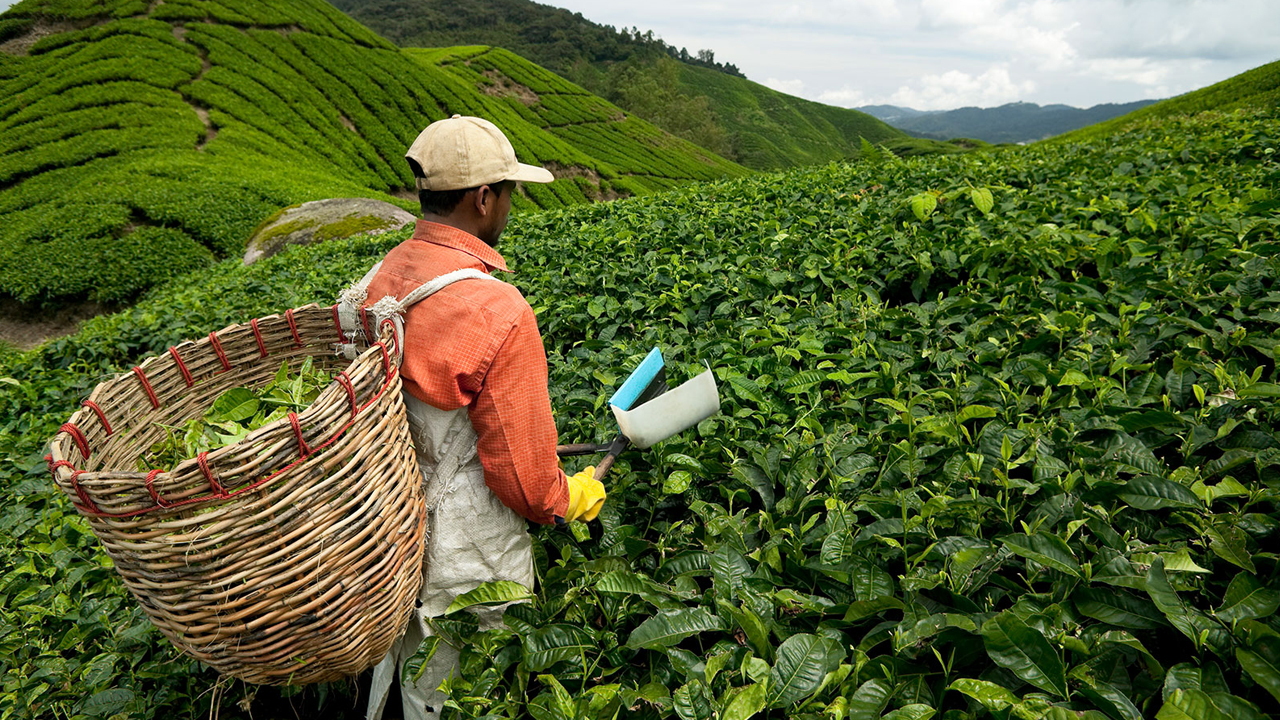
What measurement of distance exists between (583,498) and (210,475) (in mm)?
972

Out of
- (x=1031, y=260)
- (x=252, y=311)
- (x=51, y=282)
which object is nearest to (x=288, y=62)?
(x=51, y=282)

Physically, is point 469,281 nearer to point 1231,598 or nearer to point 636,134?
point 1231,598

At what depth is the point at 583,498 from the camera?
1929 mm

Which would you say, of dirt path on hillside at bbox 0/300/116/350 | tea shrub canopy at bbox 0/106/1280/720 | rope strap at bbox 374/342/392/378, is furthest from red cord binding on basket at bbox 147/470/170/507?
dirt path on hillside at bbox 0/300/116/350

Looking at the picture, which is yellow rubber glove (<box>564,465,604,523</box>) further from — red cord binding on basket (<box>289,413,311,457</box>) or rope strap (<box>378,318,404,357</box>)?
red cord binding on basket (<box>289,413,311,457</box>)

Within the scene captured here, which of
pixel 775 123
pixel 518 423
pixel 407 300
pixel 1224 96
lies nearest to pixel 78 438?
pixel 407 300

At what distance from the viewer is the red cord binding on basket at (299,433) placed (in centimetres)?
129

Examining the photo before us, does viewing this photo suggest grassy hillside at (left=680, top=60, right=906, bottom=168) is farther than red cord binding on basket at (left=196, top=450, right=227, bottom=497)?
Yes

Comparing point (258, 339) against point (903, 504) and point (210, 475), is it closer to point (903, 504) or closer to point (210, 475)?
point (210, 475)

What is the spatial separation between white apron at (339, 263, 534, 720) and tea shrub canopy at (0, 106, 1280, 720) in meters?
0.13

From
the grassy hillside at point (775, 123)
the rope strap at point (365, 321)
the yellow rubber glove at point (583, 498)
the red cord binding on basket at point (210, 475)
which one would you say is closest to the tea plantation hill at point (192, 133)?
the rope strap at point (365, 321)

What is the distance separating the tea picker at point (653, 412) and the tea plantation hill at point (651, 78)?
69.6m

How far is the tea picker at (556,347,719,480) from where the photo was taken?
197 cm

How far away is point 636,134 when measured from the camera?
161 ft
